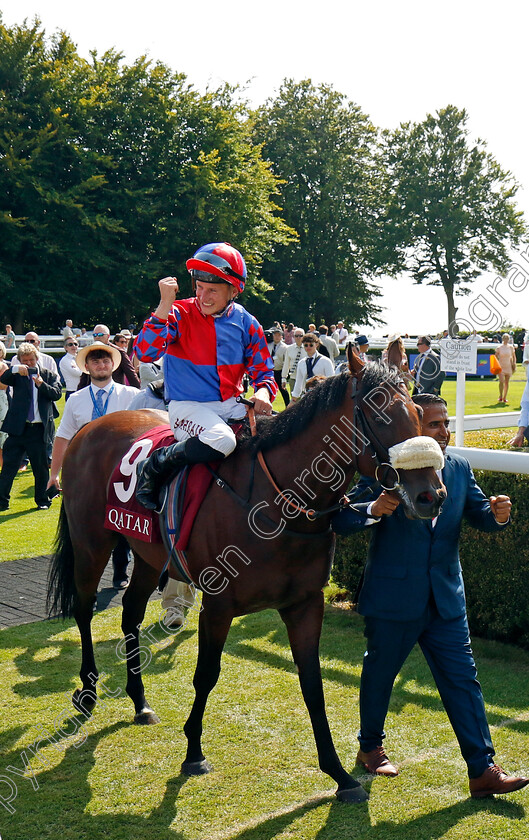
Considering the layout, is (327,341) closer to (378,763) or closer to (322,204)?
(378,763)

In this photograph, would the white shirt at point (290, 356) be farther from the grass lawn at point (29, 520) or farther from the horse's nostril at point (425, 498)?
the horse's nostril at point (425, 498)

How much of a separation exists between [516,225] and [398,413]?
55.3m

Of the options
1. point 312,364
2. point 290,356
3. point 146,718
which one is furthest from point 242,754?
point 290,356

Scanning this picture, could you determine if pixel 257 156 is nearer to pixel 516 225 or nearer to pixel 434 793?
pixel 516 225

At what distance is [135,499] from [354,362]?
156 centimetres

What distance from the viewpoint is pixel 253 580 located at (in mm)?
3479

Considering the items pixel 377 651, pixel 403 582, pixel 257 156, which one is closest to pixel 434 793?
pixel 377 651

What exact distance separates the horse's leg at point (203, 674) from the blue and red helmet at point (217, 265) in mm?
1521

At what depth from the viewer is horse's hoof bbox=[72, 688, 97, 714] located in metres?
4.44

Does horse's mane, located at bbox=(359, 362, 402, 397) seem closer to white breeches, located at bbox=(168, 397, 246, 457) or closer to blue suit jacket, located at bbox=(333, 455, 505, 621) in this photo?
blue suit jacket, located at bbox=(333, 455, 505, 621)

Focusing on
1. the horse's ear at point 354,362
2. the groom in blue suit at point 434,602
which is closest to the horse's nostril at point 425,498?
the groom in blue suit at point 434,602

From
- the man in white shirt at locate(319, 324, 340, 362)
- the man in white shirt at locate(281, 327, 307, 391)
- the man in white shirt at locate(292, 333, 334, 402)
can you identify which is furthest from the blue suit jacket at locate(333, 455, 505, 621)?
the man in white shirt at locate(319, 324, 340, 362)

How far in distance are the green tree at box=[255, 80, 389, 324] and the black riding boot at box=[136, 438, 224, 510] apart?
4145 cm

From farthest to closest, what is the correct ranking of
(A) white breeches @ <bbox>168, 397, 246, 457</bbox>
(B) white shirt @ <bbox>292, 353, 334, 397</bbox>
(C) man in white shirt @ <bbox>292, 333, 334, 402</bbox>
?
(B) white shirt @ <bbox>292, 353, 334, 397</bbox>, (C) man in white shirt @ <bbox>292, 333, 334, 402</bbox>, (A) white breeches @ <bbox>168, 397, 246, 457</bbox>
